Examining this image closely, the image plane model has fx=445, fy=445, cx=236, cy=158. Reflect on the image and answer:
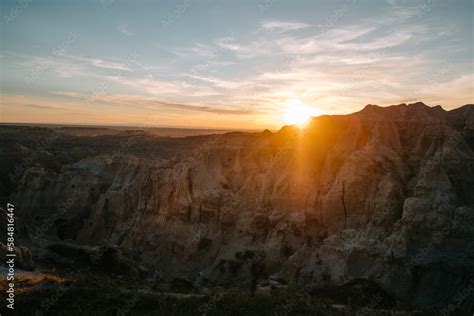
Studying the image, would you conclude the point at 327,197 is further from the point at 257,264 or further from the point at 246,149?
the point at 246,149

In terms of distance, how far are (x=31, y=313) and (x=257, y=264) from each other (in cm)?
1592

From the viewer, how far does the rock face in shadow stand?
65.7 ft

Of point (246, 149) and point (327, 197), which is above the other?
point (246, 149)

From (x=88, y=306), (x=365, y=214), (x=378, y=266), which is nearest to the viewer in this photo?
(x=88, y=306)

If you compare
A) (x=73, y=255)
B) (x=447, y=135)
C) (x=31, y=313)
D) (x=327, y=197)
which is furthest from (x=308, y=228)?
(x=31, y=313)

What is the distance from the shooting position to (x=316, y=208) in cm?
2573

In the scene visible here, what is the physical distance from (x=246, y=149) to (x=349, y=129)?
8246mm

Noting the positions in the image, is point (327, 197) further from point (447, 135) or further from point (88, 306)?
point (88, 306)

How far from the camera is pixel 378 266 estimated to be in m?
20.4

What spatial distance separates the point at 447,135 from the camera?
2378 cm

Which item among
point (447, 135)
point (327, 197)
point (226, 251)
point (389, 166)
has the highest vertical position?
point (447, 135)

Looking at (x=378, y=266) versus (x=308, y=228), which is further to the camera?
(x=308, y=228)

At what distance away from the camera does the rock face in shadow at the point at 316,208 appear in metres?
20.0

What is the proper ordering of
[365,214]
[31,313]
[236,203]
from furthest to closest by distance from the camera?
[236,203] → [365,214] → [31,313]
